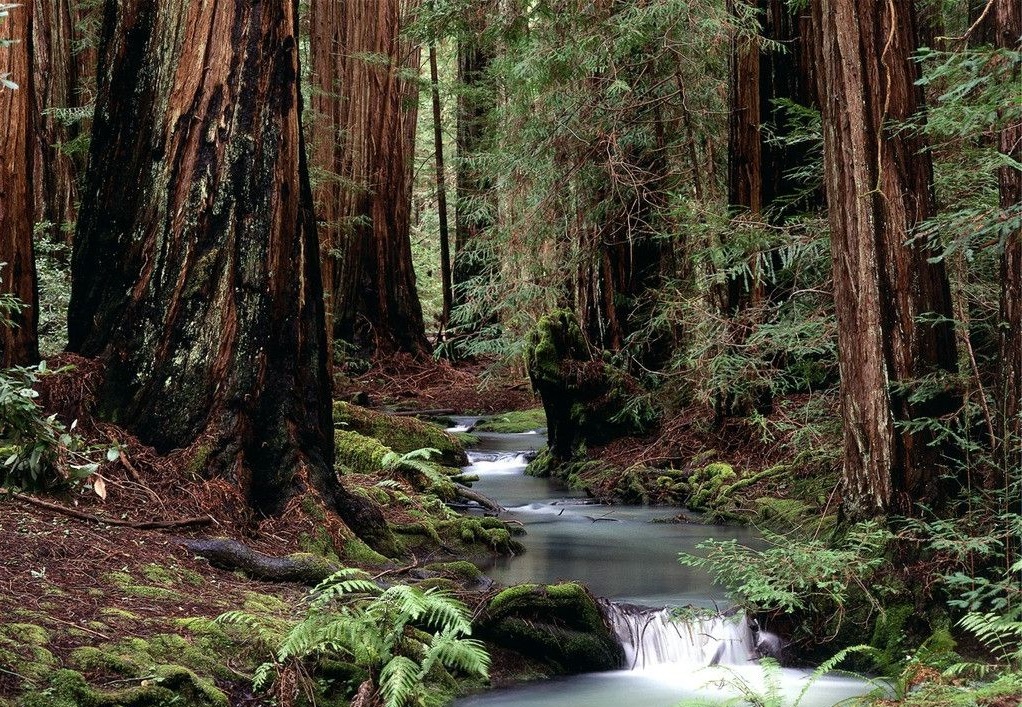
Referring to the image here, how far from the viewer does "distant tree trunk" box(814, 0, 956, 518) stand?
635 centimetres

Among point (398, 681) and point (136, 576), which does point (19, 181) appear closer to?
point (136, 576)

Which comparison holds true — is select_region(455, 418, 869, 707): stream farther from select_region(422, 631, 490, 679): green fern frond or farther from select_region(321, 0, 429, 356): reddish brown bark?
select_region(321, 0, 429, 356): reddish brown bark

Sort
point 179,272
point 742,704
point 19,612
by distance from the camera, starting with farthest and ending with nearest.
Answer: point 179,272 → point 742,704 → point 19,612

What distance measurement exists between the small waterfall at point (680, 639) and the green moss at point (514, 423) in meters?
11.3

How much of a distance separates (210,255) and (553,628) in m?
3.32

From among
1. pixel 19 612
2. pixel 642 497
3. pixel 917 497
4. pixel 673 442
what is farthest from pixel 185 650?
pixel 673 442

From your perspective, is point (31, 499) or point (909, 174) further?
point (909, 174)

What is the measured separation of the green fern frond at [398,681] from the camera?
423cm

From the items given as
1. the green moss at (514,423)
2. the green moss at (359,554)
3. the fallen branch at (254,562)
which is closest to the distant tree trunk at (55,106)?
the green moss at (514,423)

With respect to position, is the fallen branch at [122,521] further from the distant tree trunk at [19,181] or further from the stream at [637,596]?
the distant tree trunk at [19,181]

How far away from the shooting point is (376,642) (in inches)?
185

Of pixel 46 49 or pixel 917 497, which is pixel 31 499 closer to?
pixel 917 497

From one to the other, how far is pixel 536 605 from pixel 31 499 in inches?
112

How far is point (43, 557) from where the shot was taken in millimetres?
5312
